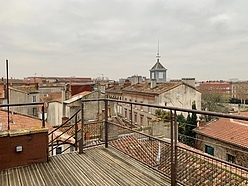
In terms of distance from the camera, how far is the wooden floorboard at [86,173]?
2748 mm

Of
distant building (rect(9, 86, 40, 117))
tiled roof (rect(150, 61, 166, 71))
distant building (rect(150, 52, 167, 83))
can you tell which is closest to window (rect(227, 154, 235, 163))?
distant building (rect(9, 86, 40, 117))

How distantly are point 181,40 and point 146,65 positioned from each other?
14346 mm

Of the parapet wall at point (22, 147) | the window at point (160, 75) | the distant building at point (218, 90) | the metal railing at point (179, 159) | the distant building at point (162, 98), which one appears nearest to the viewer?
the metal railing at point (179, 159)

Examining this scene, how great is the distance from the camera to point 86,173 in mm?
3029

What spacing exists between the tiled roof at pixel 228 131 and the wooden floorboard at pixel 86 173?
8.84 m

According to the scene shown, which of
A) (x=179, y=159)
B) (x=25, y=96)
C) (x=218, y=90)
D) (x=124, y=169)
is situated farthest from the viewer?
(x=218, y=90)

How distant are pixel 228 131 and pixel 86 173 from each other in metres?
11.4

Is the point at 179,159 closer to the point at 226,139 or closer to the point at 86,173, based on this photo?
the point at 86,173

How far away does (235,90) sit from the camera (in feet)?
124

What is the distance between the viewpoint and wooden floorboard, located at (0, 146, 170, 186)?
9.02ft

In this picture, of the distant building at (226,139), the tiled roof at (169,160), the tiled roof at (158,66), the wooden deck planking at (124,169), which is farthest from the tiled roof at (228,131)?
the tiled roof at (158,66)

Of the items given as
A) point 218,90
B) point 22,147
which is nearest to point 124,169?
point 22,147

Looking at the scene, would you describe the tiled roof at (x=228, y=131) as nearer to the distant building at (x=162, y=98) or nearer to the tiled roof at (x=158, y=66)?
the distant building at (x=162, y=98)

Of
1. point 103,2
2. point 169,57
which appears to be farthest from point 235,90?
point 103,2
